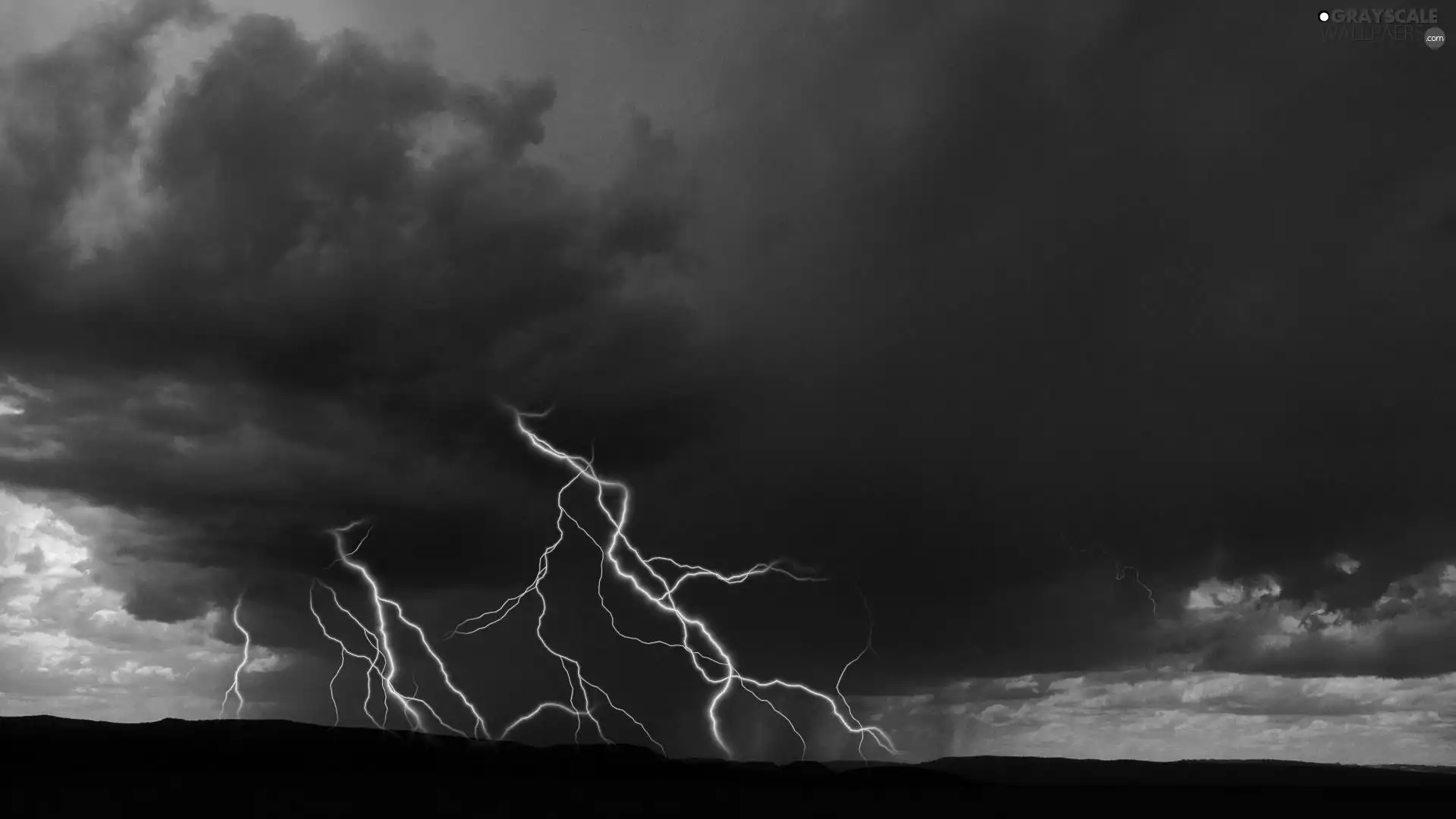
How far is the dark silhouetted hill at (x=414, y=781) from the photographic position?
115 ft

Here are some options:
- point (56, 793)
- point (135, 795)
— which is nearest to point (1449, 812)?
A: point (135, 795)

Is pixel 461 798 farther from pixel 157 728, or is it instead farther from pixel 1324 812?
pixel 157 728

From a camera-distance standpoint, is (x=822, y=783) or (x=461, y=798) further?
(x=822, y=783)

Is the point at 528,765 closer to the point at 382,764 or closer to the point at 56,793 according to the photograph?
the point at 382,764

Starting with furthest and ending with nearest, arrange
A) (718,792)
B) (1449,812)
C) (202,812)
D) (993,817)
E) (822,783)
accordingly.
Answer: (822,783)
(718,792)
(1449,812)
(993,817)
(202,812)

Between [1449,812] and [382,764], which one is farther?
[382,764]

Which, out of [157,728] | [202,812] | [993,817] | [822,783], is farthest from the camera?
[157,728]

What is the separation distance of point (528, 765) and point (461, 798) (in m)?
60.6

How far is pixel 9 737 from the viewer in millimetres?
95375

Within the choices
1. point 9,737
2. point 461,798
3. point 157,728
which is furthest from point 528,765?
point 461,798

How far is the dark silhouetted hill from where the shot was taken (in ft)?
115

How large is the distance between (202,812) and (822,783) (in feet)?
200

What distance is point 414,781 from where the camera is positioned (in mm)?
59344

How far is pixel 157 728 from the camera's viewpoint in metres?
106
